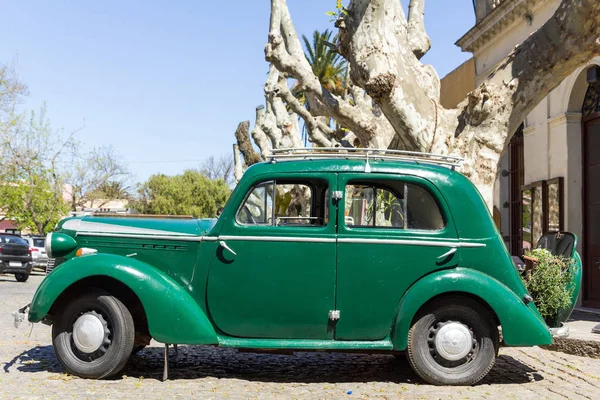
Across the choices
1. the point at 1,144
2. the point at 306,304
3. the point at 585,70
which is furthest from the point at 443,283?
the point at 1,144

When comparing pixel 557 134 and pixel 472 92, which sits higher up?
pixel 557 134

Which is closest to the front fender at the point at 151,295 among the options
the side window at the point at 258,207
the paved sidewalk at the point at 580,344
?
the side window at the point at 258,207

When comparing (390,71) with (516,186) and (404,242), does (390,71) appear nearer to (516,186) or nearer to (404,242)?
(404,242)

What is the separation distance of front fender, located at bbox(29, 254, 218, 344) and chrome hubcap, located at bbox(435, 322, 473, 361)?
186cm

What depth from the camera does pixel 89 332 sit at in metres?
6.21

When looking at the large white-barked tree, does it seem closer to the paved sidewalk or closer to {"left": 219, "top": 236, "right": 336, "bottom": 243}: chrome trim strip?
the paved sidewalk

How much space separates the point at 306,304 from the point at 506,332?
1.67m

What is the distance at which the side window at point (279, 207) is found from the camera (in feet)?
20.9

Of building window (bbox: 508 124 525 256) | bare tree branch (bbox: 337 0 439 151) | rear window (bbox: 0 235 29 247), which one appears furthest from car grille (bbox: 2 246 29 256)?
bare tree branch (bbox: 337 0 439 151)

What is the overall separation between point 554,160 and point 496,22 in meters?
4.97

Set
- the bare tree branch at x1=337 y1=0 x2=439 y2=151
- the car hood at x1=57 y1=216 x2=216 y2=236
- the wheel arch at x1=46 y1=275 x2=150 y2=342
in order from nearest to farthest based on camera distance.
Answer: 1. the wheel arch at x1=46 y1=275 x2=150 y2=342
2. the car hood at x1=57 y1=216 x2=216 y2=236
3. the bare tree branch at x1=337 y1=0 x2=439 y2=151

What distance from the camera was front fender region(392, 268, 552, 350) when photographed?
6.10 meters

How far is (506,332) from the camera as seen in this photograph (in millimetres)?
6188

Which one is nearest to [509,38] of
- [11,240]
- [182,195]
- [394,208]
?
[394,208]
